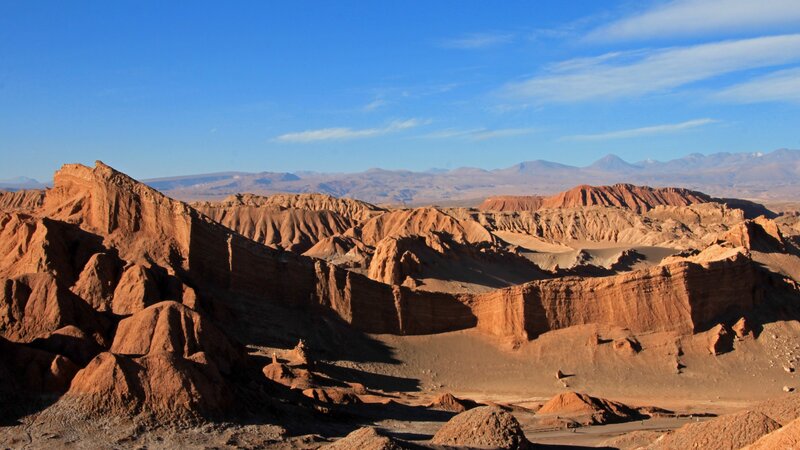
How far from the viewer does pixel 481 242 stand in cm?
9656

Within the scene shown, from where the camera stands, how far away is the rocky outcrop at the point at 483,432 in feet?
83.7

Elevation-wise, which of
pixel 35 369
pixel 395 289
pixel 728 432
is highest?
pixel 35 369

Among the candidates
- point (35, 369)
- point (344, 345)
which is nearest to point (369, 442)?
point (35, 369)

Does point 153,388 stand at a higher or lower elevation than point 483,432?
higher

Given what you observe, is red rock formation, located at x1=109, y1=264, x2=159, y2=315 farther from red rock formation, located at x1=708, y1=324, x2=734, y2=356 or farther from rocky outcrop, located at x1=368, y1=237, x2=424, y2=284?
red rock formation, located at x1=708, y1=324, x2=734, y2=356

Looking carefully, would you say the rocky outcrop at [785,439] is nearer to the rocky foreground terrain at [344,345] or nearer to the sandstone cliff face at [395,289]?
the rocky foreground terrain at [344,345]

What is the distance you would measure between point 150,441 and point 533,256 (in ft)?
278

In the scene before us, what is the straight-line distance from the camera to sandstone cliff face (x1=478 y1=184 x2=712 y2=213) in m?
182

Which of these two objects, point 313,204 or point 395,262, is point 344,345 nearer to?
point 395,262

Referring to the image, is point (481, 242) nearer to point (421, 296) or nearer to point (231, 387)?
point (421, 296)

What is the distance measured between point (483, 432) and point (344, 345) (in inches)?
933

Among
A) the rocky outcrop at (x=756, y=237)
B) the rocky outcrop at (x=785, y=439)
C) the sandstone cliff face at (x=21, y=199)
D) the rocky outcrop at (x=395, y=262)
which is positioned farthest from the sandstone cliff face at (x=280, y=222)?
the rocky outcrop at (x=785, y=439)

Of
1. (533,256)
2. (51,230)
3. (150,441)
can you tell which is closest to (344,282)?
(51,230)

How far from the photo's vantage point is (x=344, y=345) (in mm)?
48906
